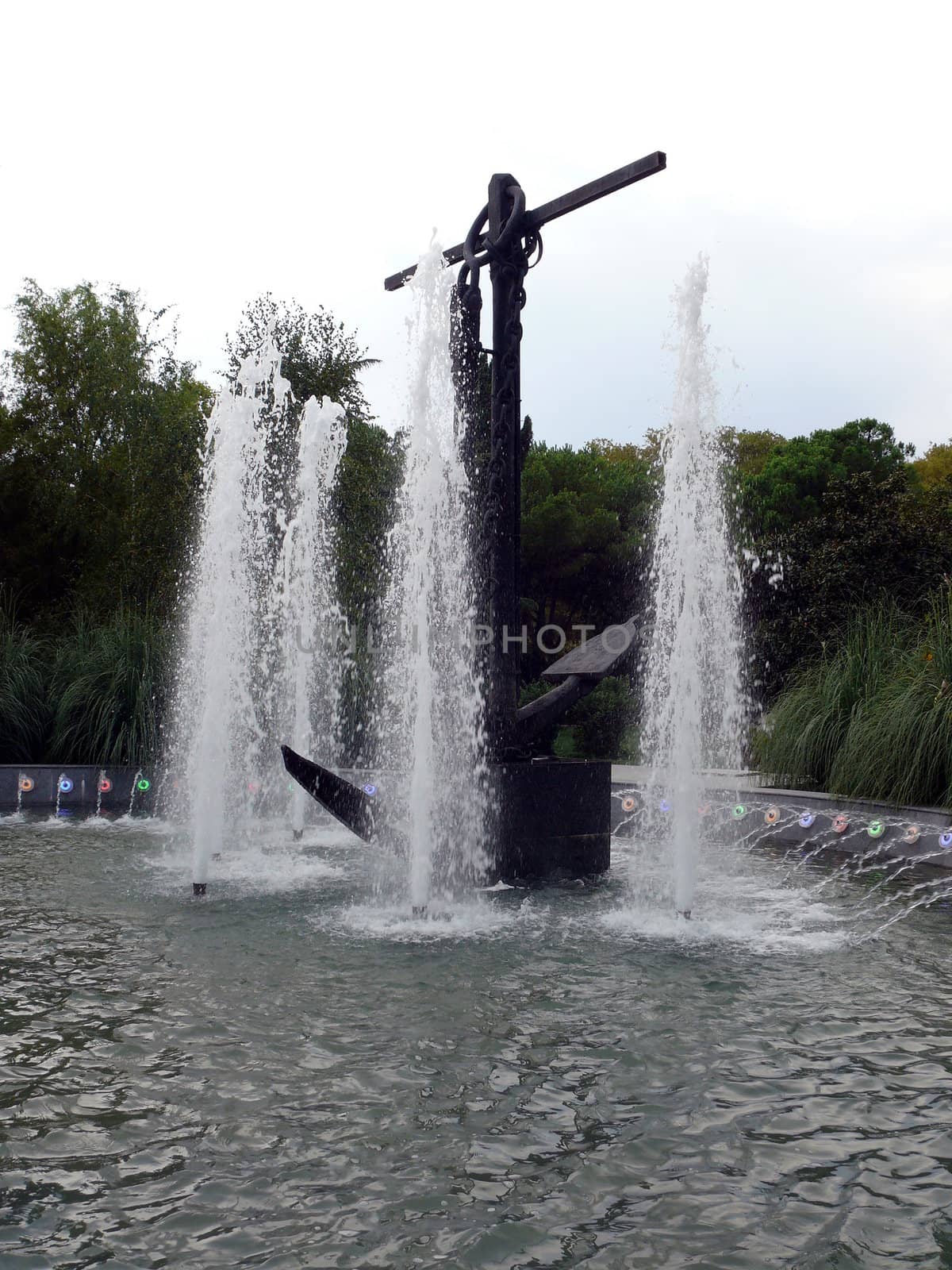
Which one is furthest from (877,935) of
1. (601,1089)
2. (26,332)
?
(26,332)

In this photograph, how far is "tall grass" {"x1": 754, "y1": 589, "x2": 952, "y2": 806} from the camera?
9086 millimetres

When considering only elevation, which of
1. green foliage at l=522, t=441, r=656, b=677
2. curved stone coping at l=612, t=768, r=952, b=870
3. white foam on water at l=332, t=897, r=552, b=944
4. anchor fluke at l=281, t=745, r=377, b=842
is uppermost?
green foliage at l=522, t=441, r=656, b=677

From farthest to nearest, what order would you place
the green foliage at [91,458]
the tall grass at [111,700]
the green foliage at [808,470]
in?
the green foliage at [808,470] → the green foliage at [91,458] → the tall grass at [111,700]

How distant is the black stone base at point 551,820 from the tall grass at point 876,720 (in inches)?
104

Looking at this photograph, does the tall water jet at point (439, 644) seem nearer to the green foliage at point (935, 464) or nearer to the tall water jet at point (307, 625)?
the tall water jet at point (307, 625)

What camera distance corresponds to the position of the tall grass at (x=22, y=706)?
42.8ft

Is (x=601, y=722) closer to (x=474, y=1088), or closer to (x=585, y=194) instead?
(x=585, y=194)

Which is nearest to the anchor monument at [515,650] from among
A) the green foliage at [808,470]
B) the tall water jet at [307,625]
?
the tall water jet at [307,625]

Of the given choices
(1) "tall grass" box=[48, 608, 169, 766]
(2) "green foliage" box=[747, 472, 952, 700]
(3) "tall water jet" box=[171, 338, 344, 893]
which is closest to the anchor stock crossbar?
(3) "tall water jet" box=[171, 338, 344, 893]

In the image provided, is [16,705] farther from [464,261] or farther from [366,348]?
[366,348]

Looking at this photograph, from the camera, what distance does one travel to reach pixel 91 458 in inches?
1110

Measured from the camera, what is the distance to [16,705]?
42.9 feet

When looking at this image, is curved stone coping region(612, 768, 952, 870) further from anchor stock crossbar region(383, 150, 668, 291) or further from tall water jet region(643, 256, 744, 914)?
anchor stock crossbar region(383, 150, 668, 291)

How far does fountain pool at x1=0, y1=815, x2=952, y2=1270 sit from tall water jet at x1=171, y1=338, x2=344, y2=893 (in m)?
1.93
